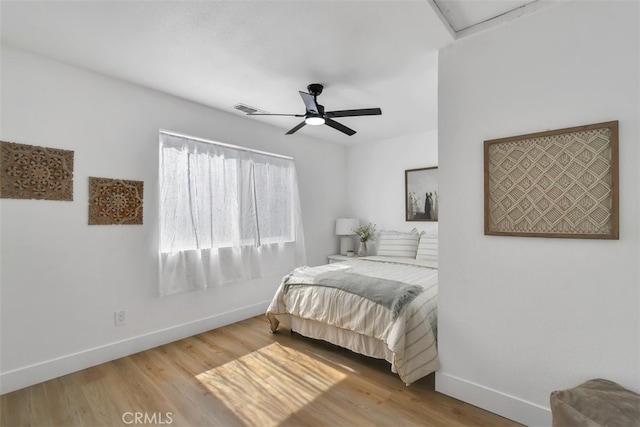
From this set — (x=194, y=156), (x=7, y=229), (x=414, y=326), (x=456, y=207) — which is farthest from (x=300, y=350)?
(x=7, y=229)

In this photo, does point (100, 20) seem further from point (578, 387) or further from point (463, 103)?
point (578, 387)

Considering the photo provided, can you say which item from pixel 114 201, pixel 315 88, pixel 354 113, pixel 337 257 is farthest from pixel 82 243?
pixel 337 257

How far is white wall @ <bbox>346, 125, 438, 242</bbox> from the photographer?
14.6 ft

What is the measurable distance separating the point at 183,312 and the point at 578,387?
3.20 meters

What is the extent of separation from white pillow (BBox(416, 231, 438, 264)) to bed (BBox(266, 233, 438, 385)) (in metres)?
0.42

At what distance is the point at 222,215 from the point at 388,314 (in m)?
2.14

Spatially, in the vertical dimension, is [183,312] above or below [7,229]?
below

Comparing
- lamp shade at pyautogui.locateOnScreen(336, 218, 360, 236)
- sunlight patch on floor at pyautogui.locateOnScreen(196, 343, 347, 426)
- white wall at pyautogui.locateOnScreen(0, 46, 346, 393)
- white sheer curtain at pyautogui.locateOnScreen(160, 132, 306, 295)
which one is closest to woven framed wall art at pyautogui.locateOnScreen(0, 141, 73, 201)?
white wall at pyautogui.locateOnScreen(0, 46, 346, 393)

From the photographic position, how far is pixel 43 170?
2305mm

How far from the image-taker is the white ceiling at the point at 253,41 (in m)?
1.79

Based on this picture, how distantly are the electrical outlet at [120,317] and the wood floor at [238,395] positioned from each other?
1.04ft

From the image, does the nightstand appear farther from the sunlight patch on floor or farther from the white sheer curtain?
the sunlight patch on floor

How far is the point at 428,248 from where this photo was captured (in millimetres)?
3906

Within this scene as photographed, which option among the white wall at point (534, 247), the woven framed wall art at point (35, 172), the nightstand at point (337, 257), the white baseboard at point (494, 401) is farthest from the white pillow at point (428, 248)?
the woven framed wall art at point (35, 172)
